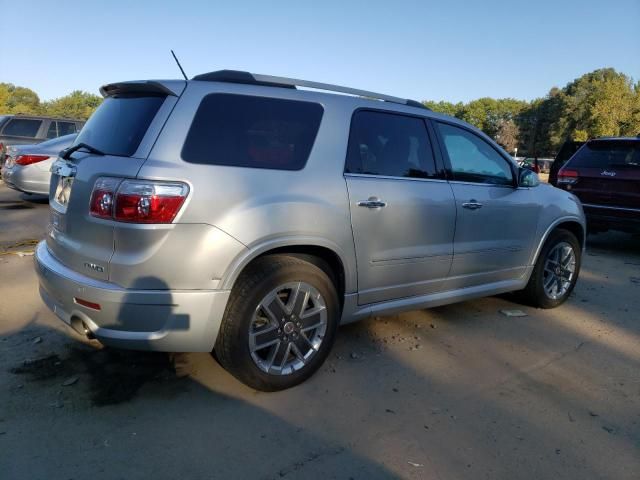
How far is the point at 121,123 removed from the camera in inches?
117

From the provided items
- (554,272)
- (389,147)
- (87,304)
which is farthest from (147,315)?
(554,272)

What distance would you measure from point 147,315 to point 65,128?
1222 centimetres

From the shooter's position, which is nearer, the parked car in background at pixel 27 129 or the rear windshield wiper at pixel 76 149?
the rear windshield wiper at pixel 76 149

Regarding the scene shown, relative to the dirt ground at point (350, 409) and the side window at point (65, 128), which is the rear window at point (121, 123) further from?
the side window at point (65, 128)

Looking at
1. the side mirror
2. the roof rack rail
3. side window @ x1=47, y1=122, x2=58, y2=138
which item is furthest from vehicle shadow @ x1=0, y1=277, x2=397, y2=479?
side window @ x1=47, y1=122, x2=58, y2=138

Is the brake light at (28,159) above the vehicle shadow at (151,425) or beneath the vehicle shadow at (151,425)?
above

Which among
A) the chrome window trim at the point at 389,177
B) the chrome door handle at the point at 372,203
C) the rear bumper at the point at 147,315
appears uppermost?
the chrome window trim at the point at 389,177

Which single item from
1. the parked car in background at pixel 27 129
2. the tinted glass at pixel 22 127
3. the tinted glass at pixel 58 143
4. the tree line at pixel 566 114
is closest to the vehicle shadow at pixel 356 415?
the tinted glass at pixel 58 143

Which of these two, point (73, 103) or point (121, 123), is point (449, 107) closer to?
point (73, 103)

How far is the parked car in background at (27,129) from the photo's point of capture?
11602 mm

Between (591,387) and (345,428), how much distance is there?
1.77 meters

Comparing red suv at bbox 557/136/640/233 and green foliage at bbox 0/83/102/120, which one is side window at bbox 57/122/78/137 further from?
green foliage at bbox 0/83/102/120

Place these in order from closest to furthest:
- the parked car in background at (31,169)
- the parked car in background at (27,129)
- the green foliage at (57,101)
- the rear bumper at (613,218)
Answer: the rear bumper at (613,218) < the parked car in background at (31,169) < the parked car in background at (27,129) < the green foliage at (57,101)

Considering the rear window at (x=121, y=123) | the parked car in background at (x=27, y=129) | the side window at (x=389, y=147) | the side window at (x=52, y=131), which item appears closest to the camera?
the rear window at (x=121, y=123)
